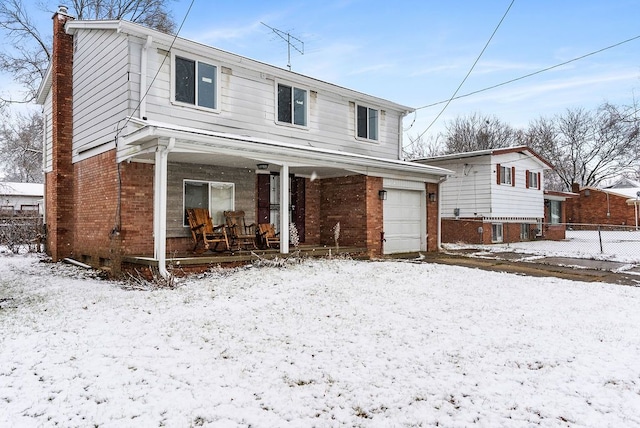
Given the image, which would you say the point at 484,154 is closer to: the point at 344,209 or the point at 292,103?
the point at 344,209

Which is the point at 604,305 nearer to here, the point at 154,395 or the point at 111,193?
the point at 154,395

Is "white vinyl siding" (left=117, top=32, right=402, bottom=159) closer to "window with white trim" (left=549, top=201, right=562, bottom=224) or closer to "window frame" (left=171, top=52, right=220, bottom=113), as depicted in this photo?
"window frame" (left=171, top=52, right=220, bottom=113)

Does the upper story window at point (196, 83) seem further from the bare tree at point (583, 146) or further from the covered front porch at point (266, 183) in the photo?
the bare tree at point (583, 146)

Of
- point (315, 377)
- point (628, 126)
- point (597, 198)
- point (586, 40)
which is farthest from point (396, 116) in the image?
point (628, 126)

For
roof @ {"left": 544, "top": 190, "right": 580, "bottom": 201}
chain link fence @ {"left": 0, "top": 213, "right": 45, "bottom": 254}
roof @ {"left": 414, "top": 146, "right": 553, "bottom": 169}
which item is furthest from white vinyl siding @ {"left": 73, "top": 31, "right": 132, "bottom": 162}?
roof @ {"left": 544, "top": 190, "right": 580, "bottom": 201}

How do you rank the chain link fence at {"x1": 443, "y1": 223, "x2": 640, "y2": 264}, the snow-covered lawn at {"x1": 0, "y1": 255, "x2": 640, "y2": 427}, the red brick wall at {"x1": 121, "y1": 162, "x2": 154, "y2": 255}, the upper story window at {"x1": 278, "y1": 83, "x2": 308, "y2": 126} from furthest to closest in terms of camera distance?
the chain link fence at {"x1": 443, "y1": 223, "x2": 640, "y2": 264} < the upper story window at {"x1": 278, "y1": 83, "x2": 308, "y2": 126} < the red brick wall at {"x1": 121, "y1": 162, "x2": 154, "y2": 255} < the snow-covered lawn at {"x1": 0, "y1": 255, "x2": 640, "y2": 427}

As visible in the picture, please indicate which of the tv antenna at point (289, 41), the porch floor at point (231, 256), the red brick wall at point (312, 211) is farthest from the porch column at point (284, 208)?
the tv antenna at point (289, 41)

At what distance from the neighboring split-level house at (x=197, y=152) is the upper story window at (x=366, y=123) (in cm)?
4

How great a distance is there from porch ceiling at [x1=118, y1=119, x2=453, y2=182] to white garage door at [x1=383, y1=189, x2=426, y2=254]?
80 cm

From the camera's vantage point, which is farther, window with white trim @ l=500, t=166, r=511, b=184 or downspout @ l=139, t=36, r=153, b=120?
window with white trim @ l=500, t=166, r=511, b=184

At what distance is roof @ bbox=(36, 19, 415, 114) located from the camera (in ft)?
28.8

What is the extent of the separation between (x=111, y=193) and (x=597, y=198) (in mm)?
32807

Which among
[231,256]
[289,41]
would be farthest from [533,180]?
[231,256]

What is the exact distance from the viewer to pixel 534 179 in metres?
21.1
